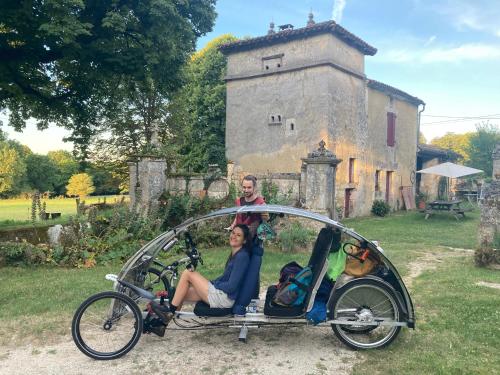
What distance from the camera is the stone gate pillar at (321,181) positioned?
1073cm

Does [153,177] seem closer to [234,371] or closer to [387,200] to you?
[234,371]

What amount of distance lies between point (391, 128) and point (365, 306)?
19.9 meters

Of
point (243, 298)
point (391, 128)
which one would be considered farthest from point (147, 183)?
point (391, 128)

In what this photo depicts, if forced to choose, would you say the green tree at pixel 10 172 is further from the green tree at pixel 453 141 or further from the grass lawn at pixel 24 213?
the green tree at pixel 453 141

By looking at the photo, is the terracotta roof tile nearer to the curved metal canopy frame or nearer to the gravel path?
the curved metal canopy frame

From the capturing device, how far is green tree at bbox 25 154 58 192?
5375cm

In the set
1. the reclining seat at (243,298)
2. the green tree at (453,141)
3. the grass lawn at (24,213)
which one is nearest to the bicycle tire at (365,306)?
the reclining seat at (243,298)

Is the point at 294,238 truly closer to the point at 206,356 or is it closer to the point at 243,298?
the point at 243,298

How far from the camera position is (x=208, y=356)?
4148mm

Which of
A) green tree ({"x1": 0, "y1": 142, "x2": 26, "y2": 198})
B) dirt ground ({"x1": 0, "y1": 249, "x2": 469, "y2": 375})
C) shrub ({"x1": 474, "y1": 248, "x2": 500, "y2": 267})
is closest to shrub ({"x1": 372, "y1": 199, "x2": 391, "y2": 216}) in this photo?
shrub ({"x1": 474, "y1": 248, "x2": 500, "y2": 267})

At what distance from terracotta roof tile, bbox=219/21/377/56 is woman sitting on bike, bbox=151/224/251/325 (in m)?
14.6

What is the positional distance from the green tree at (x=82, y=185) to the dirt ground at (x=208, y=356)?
43968mm

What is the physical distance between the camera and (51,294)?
20.8ft

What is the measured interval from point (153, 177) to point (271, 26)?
1242cm
